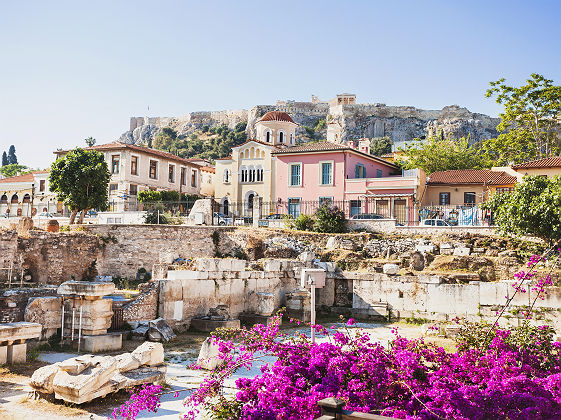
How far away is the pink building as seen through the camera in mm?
35344

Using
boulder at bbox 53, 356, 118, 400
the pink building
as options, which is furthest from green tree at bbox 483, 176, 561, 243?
boulder at bbox 53, 356, 118, 400

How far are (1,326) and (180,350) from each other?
4.25 metres

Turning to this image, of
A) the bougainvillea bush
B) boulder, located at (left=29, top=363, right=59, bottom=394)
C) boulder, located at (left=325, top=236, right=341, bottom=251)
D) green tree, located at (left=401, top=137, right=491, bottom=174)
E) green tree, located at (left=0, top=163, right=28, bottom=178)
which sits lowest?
boulder, located at (left=29, top=363, right=59, bottom=394)

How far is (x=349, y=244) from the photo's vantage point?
25984 millimetres

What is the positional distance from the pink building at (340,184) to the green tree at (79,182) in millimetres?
12472

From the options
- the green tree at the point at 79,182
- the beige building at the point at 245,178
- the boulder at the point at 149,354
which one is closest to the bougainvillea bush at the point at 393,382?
the boulder at the point at 149,354

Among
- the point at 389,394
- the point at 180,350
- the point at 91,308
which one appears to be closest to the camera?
the point at 389,394

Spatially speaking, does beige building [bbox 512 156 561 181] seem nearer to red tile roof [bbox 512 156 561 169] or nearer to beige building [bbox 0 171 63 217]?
red tile roof [bbox 512 156 561 169]

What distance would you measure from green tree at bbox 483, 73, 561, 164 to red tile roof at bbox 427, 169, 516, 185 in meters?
5.47

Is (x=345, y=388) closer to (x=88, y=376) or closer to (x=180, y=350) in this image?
(x=88, y=376)

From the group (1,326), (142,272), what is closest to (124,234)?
(142,272)

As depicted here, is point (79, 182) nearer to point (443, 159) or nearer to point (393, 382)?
point (443, 159)

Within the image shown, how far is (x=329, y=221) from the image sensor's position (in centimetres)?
2911

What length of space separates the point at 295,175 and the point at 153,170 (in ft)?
50.6
